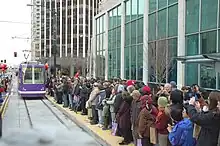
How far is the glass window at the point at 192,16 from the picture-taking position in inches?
778

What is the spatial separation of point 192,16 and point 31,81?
17413mm

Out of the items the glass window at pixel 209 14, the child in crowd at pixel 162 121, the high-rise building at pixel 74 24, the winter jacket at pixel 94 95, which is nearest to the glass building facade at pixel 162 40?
the glass window at pixel 209 14

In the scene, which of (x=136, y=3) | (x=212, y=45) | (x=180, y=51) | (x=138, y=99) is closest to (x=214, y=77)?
(x=212, y=45)

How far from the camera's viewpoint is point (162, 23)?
24828 millimetres

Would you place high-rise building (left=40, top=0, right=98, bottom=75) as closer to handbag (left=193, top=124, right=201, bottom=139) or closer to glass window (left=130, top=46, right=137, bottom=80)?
glass window (left=130, top=46, right=137, bottom=80)

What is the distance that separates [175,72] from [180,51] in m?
1.27

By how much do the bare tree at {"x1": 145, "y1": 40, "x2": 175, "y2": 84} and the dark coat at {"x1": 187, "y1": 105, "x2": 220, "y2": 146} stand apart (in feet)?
49.7

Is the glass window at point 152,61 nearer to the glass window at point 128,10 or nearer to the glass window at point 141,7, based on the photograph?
the glass window at point 141,7

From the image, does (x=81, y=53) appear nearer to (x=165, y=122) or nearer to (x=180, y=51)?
(x=180, y=51)

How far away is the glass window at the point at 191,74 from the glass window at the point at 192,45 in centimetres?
64

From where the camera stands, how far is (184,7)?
2116 cm

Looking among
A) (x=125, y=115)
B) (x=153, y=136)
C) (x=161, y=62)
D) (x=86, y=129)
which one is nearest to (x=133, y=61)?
(x=161, y=62)

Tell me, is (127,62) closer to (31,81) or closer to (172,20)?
(31,81)

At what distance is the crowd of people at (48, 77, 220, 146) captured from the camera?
6.62m
